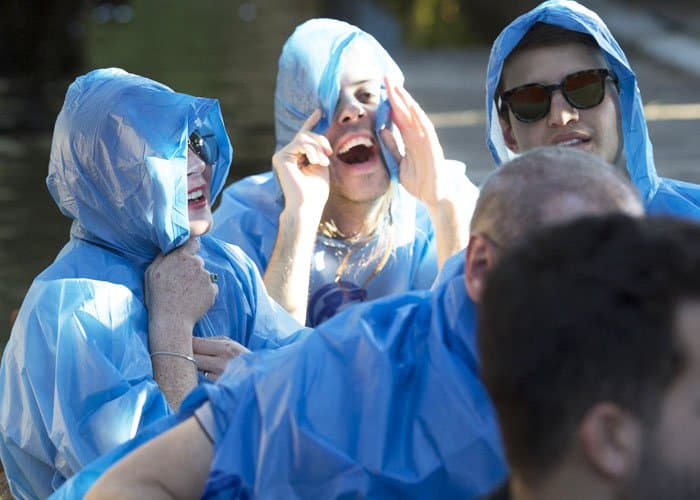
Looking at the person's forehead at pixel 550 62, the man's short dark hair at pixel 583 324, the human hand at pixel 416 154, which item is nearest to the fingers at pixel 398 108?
the human hand at pixel 416 154

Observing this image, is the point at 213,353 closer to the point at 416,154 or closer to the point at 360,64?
the point at 416,154

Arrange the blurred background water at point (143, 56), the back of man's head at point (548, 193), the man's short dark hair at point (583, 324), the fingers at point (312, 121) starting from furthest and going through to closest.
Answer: the blurred background water at point (143, 56)
the fingers at point (312, 121)
the back of man's head at point (548, 193)
the man's short dark hair at point (583, 324)

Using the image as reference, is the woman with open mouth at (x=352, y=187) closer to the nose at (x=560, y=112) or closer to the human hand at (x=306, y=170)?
the human hand at (x=306, y=170)

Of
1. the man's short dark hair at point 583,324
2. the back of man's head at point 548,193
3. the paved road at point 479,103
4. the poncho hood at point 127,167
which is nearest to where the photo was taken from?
the man's short dark hair at point 583,324

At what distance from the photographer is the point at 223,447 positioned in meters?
2.30

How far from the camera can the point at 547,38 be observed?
4.21m

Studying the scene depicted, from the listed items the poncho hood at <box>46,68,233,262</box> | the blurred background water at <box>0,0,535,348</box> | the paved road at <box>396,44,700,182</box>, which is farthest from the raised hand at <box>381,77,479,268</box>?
the paved road at <box>396,44,700,182</box>

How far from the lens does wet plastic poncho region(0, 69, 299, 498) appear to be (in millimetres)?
3342

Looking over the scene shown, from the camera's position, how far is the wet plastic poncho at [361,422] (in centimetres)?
231

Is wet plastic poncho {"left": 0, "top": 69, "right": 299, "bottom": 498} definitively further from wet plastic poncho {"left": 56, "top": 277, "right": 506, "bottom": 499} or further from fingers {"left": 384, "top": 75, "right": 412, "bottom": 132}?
wet plastic poncho {"left": 56, "top": 277, "right": 506, "bottom": 499}

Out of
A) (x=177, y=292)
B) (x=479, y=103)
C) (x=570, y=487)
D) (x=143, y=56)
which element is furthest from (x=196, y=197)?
(x=143, y=56)

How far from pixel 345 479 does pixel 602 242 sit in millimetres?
766

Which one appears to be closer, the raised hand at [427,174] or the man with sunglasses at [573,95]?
the man with sunglasses at [573,95]

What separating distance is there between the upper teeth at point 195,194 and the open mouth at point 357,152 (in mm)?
973
